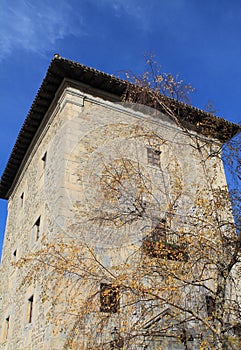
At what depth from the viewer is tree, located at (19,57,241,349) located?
5.64 meters

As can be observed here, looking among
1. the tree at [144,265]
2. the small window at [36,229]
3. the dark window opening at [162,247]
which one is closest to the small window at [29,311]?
the tree at [144,265]

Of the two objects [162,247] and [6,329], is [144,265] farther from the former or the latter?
[6,329]

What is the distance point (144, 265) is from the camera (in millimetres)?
6391

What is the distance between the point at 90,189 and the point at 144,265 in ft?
8.77

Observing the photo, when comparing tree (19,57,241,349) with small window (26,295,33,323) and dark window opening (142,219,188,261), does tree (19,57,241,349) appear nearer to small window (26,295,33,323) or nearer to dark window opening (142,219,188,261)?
dark window opening (142,219,188,261)

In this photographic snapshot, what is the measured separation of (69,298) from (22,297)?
3.22 m

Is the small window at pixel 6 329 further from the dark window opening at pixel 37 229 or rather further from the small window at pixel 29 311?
the dark window opening at pixel 37 229

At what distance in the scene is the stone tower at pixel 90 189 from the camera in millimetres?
6977

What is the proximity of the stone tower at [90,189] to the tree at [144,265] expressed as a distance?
0.14ft

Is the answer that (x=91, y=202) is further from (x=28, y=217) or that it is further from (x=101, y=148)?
(x=28, y=217)

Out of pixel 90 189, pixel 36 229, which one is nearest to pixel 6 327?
pixel 36 229

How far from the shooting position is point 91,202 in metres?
8.33

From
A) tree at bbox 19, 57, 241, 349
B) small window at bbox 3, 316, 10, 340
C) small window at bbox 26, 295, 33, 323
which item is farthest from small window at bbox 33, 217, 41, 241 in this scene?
small window at bbox 3, 316, 10, 340

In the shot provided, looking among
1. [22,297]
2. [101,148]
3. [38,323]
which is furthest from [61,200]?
[22,297]
